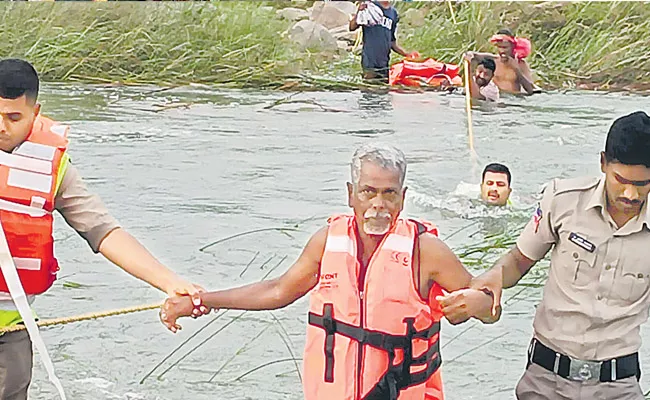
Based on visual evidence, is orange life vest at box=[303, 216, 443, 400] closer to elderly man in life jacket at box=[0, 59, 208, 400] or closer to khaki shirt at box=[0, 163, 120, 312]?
elderly man in life jacket at box=[0, 59, 208, 400]

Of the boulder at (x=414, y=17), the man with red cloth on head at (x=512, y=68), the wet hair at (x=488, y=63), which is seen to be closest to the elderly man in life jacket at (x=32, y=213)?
the wet hair at (x=488, y=63)

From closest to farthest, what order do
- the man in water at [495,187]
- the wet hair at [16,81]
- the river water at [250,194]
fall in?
the wet hair at [16,81] < the river water at [250,194] < the man in water at [495,187]

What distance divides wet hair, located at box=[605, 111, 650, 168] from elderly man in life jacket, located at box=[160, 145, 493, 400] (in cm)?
58

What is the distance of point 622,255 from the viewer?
379 centimetres

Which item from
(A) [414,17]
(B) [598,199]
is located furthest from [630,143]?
(A) [414,17]

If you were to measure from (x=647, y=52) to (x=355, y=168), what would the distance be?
14.3 metres

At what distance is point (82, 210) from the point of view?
401 centimetres

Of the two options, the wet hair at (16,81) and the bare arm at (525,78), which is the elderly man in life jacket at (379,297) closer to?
the wet hair at (16,81)

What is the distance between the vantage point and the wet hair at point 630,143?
363 centimetres

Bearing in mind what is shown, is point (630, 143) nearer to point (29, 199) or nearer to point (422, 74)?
point (29, 199)

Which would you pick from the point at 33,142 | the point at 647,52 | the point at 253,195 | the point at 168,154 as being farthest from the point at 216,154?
the point at 647,52

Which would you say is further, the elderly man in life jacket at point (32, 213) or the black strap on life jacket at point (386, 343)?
the elderly man in life jacket at point (32, 213)

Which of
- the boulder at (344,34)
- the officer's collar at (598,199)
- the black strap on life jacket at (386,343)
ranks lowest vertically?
the boulder at (344,34)

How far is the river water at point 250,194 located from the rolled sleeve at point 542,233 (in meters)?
1.41
